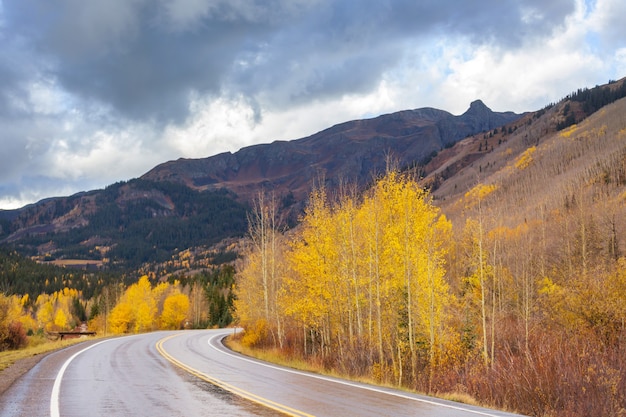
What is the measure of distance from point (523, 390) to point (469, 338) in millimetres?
10204

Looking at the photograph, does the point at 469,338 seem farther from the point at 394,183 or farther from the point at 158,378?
the point at 158,378

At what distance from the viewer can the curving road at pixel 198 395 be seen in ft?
34.0

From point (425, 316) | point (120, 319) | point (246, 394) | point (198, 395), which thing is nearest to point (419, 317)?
point (425, 316)

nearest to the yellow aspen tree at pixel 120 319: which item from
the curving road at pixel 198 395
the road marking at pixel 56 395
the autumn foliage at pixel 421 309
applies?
the autumn foliage at pixel 421 309

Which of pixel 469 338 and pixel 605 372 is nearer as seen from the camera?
pixel 605 372

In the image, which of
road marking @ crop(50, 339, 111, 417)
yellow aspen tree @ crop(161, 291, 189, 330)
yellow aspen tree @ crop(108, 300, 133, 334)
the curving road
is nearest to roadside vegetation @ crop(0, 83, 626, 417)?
the curving road

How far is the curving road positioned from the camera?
34.0 feet

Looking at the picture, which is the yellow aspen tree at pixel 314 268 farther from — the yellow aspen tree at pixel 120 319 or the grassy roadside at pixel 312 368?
the yellow aspen tree at pixel 120 319

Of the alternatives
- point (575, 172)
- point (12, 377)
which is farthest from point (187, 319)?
point (575, 172)

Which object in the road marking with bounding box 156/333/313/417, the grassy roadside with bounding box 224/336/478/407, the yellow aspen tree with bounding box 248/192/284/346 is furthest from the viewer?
the yellow aspen tree with bounding box 248/192/284/346

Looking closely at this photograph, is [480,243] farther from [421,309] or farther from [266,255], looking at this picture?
[266,255]

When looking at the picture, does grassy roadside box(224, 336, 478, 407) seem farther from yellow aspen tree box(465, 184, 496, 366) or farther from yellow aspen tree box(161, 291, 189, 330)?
yellow aspen tree box(161, 291, 189, 330)

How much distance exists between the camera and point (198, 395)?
41.3 ft

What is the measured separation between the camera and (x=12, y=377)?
1622 cm
